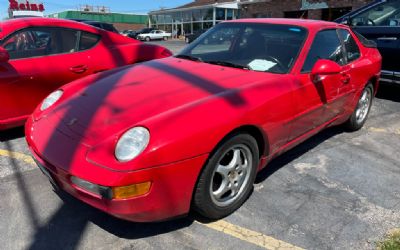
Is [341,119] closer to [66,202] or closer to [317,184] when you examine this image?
[317,184]

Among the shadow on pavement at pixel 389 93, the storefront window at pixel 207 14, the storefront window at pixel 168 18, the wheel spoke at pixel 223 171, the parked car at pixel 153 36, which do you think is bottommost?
the parked car at pixel 153 36

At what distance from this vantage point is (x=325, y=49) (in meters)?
3.87

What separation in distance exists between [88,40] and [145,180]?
11.1ft

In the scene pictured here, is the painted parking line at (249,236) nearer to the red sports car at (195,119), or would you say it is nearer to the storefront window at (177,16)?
the red sports car at (195,119)

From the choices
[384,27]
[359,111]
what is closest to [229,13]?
[384,27]

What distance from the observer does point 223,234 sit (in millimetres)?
2656

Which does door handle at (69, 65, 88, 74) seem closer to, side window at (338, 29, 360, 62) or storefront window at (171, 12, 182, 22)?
side window at (338, 29, 360, 62)

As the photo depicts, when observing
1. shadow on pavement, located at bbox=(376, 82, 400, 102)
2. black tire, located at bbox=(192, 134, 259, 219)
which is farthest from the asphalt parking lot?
shadow on pavement, located at bbox=(376, 82, 400, 102)

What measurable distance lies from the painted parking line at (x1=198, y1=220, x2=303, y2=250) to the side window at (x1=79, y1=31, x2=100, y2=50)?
3.23 m

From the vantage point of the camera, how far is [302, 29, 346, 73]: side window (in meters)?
3.55

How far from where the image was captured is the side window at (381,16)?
6.44m

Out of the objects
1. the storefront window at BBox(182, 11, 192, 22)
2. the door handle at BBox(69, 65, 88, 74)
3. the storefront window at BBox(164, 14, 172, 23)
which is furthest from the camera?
the storefront window at BBox(164, 14, 172, 23)

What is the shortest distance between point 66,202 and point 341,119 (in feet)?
10.5

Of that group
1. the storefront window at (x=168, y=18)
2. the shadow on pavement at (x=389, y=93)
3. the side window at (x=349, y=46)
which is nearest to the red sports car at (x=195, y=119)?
the side window at (x=349, y=46)
